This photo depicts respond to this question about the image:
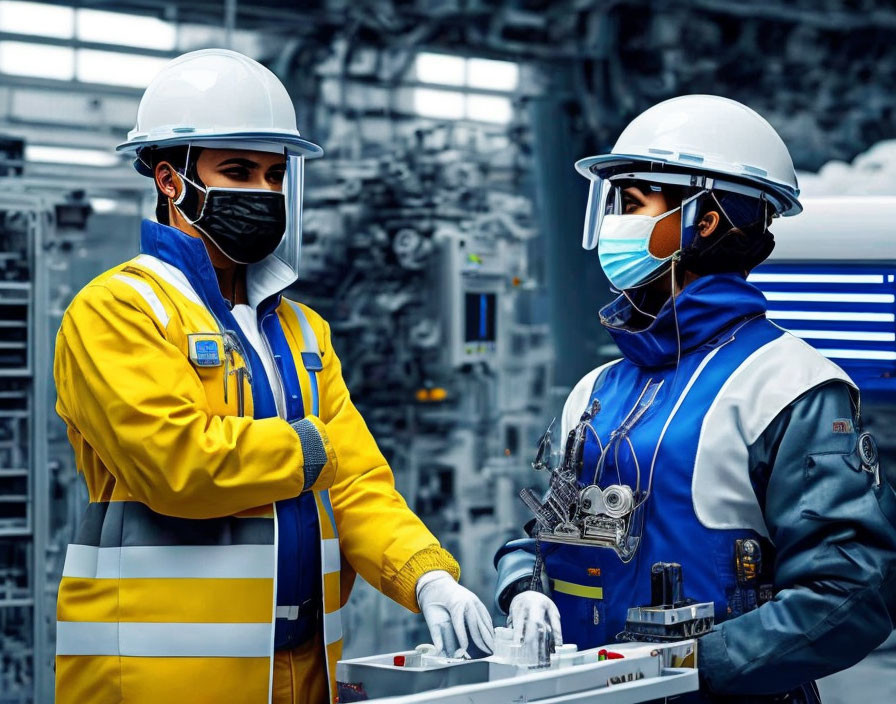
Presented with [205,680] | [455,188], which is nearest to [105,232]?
[455,188]


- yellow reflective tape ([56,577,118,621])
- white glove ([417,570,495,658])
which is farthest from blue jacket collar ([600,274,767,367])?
yellow reflective tape ([56,577,118,621])

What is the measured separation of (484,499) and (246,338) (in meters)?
2.57

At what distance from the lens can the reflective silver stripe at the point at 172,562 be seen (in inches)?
71.6

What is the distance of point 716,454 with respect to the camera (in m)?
1.74

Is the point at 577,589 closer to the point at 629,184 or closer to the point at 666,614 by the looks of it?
the point at 666,614

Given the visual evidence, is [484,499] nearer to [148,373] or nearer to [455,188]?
[455,188]

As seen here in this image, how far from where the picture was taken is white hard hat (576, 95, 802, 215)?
1.87 m

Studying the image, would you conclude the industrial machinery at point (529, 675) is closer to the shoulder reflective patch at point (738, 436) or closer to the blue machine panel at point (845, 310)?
the shoulder reflective patch at point (738, 436)

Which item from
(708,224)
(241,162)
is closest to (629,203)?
(708,224)

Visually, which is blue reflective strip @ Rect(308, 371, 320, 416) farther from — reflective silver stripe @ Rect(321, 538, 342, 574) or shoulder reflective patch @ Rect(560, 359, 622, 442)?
shoulder reflective patch @ Rect(560, 359, 622, 442)

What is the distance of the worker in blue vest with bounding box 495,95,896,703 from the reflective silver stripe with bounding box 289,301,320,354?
46 centimetres

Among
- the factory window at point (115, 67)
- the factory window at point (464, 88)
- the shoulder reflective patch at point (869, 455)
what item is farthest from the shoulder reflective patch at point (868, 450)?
the factory window at point (464, 88)

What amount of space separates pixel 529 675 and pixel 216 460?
0.60 metres

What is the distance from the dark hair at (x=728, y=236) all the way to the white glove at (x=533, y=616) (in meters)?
0.62
